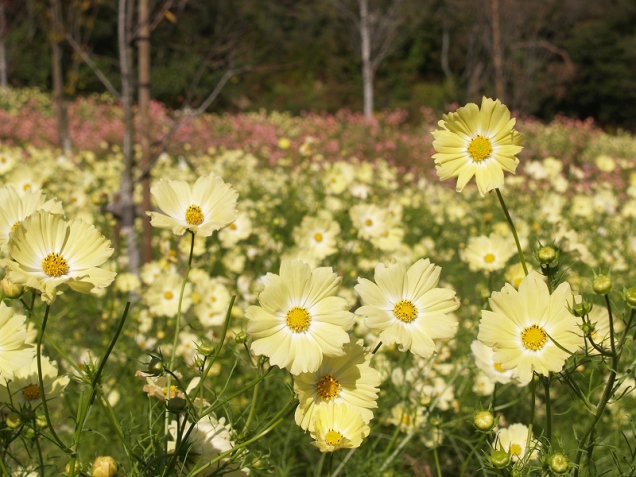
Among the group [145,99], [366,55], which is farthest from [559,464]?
[366,55]

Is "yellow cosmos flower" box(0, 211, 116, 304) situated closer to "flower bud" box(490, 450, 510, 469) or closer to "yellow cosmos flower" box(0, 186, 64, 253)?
"yellow cosmos flower" box(0, 186, 64, 253)

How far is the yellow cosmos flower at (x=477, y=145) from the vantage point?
984 millimetres

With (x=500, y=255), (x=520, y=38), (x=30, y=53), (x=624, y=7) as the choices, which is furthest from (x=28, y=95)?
(x=624, y=7)

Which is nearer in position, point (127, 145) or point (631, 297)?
point (631, 297)

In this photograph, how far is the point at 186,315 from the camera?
2.79m

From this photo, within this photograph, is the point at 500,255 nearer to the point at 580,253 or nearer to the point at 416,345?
the point at 580,253

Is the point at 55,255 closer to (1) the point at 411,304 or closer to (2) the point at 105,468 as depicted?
(2) the point at 105,468

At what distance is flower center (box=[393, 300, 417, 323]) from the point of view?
0.96 m

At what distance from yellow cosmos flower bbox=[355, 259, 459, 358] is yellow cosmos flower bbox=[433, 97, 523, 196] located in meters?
0.16

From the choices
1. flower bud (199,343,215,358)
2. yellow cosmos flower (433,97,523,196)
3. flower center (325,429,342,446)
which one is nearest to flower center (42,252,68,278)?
flower bud (199,343,215,358)

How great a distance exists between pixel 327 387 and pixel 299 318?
0.11 m

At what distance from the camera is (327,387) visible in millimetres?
903

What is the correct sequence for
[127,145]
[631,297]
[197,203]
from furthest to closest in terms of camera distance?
[127,145], [197,203], [631,297]

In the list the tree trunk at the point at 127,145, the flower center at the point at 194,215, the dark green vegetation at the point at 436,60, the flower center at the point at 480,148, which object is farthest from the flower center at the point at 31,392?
the dark green vegetation at the point at 436,60
